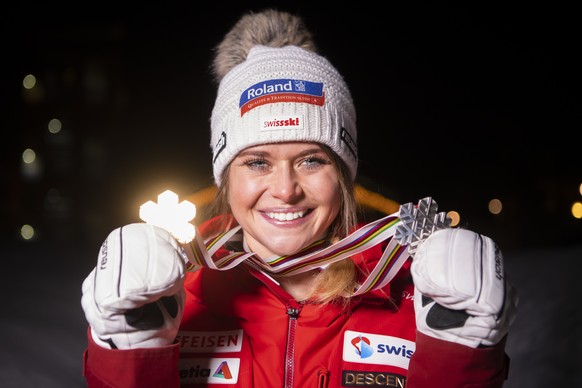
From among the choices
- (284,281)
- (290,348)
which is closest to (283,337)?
(290,348)

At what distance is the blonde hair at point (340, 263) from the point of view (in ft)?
4.52

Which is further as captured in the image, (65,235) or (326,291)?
(65,235)

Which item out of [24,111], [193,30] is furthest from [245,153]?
[24,111]

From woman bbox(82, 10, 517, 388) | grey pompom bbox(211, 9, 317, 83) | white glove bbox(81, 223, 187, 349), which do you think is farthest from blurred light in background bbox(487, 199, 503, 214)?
white glove bbox(81, 223, 187, 349)

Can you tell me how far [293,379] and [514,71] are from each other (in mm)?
3387

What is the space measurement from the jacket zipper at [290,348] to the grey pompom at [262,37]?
29.4 inches

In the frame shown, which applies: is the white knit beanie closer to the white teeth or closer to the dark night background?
the white teeth

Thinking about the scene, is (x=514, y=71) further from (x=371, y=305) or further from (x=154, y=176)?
(x=154, y=176)

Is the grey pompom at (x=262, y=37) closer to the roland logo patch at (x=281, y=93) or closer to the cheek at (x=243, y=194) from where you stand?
the roland logo patch at (x=281, y=93)

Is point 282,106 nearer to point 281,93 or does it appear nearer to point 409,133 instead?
point 281,93

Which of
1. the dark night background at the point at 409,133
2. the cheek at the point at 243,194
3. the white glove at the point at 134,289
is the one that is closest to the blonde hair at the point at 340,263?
the cheek at the point at 243,194

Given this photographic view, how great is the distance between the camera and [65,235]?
9.30 meters

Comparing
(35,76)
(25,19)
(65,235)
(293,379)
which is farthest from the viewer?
(35,76)

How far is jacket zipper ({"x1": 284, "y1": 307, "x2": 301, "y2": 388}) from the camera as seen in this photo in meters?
1.28
